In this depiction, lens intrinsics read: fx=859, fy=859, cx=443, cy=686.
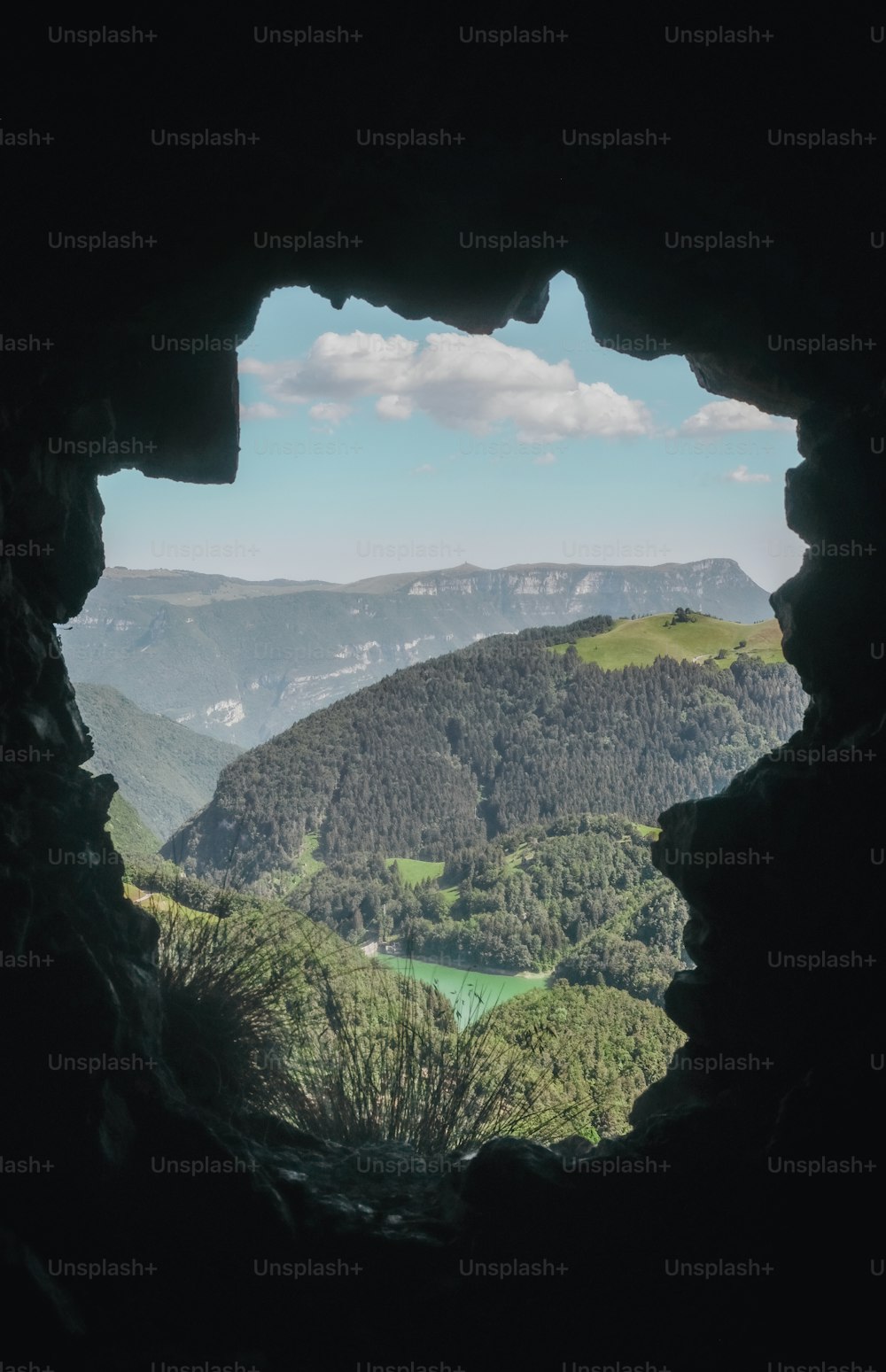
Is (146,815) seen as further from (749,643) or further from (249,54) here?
(249,54)

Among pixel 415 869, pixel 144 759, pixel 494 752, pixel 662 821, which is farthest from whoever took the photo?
pixel 144 759

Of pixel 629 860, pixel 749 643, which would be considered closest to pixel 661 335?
pixel 629 860

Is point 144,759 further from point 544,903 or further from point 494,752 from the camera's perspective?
point 544,903

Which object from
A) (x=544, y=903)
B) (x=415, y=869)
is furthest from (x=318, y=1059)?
(x=415, y=869)

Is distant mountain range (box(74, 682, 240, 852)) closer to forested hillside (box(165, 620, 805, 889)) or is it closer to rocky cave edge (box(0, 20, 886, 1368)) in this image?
forested hillside (box(165, 620, 805, 889))

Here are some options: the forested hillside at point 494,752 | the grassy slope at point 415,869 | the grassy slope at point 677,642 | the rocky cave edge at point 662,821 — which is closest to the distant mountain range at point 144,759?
the forested hillside at point 494,752

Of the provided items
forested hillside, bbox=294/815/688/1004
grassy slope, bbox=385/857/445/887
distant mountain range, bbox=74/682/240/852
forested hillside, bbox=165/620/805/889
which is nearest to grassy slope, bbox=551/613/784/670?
forested hillside, bbox=165/620/805/889
